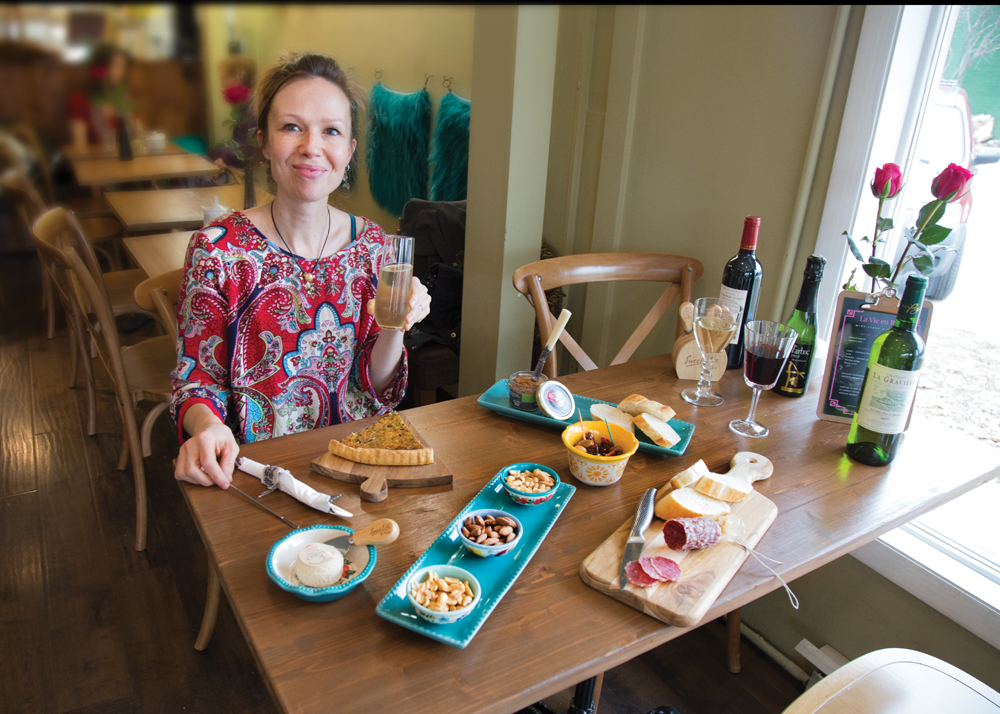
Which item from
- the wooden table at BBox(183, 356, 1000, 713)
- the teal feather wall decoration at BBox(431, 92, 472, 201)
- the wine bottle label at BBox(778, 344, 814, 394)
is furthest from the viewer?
the teal feather wall decoration at BBox(431, 92, 472, 201)

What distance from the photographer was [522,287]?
1880mm

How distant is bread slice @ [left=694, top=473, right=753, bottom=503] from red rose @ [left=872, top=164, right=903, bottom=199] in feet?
2.27

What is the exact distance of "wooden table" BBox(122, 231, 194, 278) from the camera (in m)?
2.56

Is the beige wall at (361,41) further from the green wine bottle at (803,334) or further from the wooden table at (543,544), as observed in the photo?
the green wine bottle at (803,334)

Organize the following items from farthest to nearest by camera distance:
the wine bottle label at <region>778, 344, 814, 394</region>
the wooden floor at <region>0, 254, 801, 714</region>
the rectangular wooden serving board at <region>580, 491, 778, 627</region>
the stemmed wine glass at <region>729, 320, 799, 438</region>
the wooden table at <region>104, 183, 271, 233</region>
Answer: the wooden table at <region>104, 183, 271, 233</region> < the wooden floor at <region>0, 254, 801, 714</region> < the wine bottle label at <region>778, 344, 814, 394</region> < the stemmed wine glass at <region>729, 320, 799, 438</region> < the rectangular wooden serving board at <region>580, 491, 778, 627</region>

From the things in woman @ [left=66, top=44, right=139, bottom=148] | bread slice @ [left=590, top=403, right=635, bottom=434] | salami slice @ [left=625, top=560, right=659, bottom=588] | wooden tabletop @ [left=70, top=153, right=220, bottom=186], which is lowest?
salami slice @ [left=625, top=560, right=659, bottom=588]

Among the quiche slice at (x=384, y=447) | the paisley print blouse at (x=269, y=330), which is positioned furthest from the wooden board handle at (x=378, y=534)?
the paisley print blouse at (x=269, y=330)

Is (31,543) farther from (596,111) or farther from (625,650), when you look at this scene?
(596,111)

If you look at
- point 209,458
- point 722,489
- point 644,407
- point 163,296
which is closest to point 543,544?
point 722,489

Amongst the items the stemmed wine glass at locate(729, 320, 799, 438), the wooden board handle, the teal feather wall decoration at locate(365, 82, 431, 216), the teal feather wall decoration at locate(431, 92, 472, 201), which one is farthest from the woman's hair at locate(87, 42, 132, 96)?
the teal feather wall decoration at locate(365, 82, 431, 216)

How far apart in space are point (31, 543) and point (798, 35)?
9.08ft

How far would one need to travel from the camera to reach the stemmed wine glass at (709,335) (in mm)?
1451

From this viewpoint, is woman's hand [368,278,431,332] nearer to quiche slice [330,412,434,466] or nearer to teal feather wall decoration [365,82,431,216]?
quiche slice [330,412,434,466]

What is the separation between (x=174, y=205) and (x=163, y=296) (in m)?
1.40
